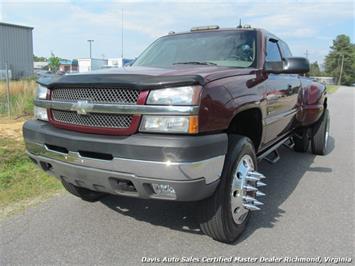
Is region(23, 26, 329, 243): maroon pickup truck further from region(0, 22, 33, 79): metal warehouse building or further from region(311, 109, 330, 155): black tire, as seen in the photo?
region(0, 22, 33, 79): metal warehouse building

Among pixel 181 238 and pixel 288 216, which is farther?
pixel 288 216

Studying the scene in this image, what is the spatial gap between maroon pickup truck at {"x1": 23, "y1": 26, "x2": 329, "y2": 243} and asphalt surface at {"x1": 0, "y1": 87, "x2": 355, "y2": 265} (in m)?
0.24

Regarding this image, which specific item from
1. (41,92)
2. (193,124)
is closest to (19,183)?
(41,92)

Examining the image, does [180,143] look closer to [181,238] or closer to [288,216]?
[181,238]

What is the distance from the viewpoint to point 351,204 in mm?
4129

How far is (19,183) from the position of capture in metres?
4.50

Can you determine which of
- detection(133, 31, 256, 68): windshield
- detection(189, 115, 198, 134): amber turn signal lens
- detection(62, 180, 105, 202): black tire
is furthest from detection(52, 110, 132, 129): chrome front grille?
detection(133, 31, 256, 68): windshield

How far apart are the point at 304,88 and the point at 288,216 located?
8.38 ft

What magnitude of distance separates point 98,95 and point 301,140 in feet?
15.2

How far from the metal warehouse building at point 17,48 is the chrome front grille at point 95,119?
3677 cm

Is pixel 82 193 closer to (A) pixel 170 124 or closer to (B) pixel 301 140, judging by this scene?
(A) pixel 170 124

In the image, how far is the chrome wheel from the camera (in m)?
3.11

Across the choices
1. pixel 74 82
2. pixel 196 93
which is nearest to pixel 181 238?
pixel 196 93

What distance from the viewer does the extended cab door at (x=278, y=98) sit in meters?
3.95
